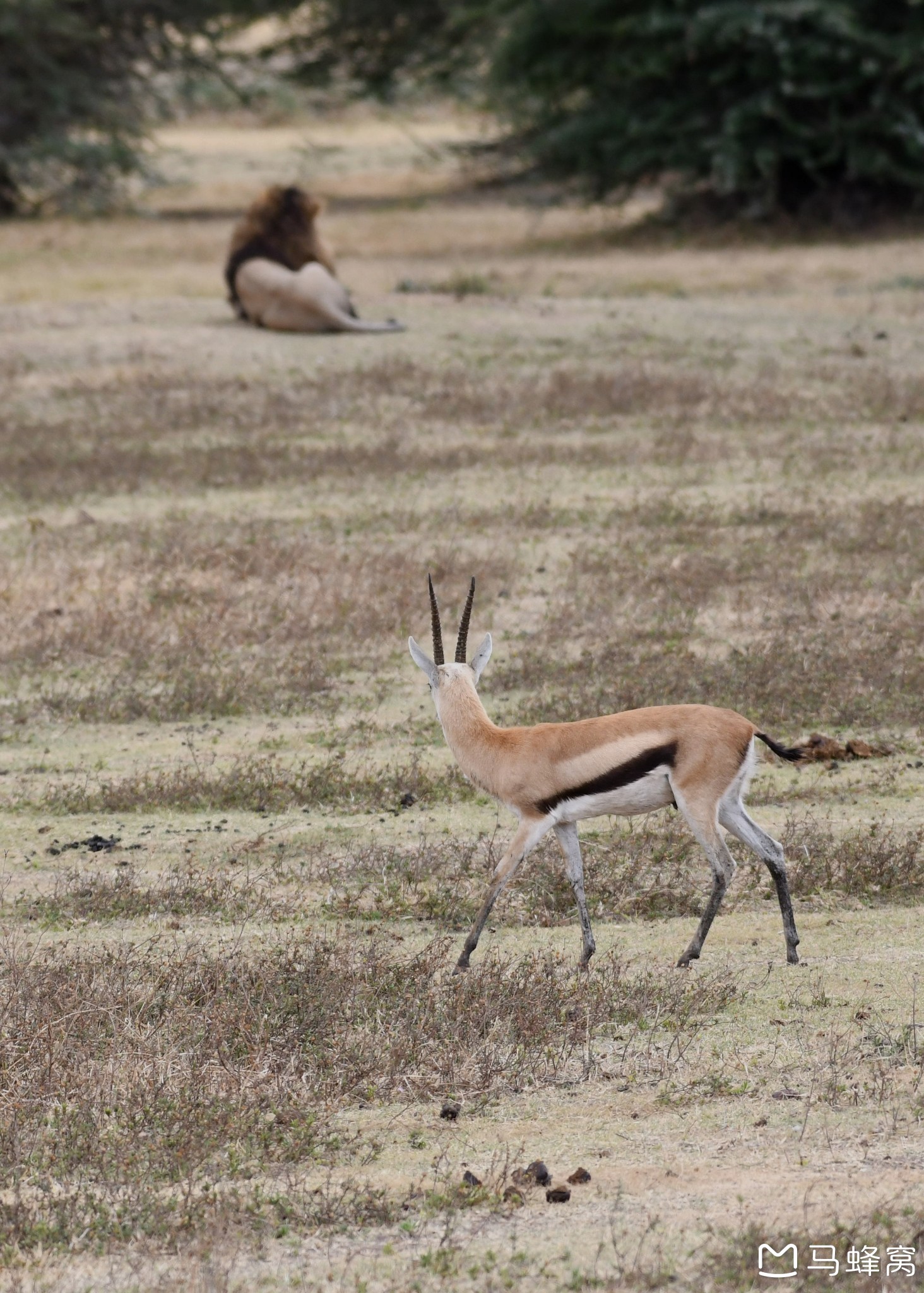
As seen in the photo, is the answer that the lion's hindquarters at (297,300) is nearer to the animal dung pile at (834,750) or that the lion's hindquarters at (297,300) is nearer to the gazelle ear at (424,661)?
the animal dung pile at (834,750)

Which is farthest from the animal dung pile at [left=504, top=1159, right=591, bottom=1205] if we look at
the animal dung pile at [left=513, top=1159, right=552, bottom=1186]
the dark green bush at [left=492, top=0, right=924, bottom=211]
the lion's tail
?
the dark green bush at [left=492, top=0, right=924, bottom=211]

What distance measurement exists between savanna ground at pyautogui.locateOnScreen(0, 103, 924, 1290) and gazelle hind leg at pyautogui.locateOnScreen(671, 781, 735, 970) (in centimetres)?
12

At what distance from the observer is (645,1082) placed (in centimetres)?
551

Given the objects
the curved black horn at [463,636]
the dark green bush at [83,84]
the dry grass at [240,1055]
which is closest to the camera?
the dry grass at [240,1055]

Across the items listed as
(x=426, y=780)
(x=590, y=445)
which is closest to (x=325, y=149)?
(x=590, y=445)

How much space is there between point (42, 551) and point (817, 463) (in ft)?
20.2

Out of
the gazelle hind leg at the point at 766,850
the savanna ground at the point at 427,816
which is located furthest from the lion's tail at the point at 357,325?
the gazelle hind leg at the point at 766,850

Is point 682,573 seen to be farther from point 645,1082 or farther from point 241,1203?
point 241,1203

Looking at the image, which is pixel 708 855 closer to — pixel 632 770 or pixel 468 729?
pixel 632 770

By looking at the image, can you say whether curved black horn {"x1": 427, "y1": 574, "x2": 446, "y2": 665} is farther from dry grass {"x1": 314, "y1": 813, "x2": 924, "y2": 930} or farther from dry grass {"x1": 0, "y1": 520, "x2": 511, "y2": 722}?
dry grass {"x1": 0, "y1": 520, "x2": 511, "y2": 722}

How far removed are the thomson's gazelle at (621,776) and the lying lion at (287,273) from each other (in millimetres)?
13941

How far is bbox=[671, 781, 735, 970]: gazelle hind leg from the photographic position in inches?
243

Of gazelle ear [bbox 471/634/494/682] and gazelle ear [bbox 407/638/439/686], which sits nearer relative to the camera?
gazelle ear [bbox 407/638/439/686]

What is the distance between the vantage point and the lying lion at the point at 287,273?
65.4 ft
